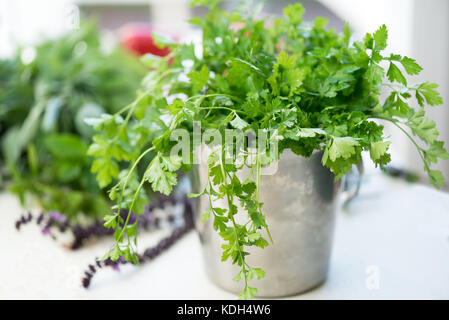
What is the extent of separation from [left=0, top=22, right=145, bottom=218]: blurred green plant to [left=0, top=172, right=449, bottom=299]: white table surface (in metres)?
0.11

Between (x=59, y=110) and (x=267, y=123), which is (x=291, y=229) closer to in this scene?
(x=267, y=123)

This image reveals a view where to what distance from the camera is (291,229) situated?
48cm

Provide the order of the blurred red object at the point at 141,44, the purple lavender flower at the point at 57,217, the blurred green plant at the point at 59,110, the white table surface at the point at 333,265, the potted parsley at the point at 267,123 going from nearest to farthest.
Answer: the potted parsley at the point at 267,123 → the white table surface at the point at 333,265 → the purple lavender flower at the point at 57,217 → the blurred green plant at the point at 59,110 → the blurred red object at the point at 141,44

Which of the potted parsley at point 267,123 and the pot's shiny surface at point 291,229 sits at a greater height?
the potted parsley at point 267,123

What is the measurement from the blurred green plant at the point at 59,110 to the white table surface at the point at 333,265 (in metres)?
0.11

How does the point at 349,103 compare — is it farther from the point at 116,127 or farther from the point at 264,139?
the point at 116,127

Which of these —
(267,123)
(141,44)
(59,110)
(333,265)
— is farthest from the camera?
(141,44)

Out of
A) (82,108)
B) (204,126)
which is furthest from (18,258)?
(204,126)

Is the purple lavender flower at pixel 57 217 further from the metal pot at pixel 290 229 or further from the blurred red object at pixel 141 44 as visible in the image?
the blurred red object at pixel 141 44

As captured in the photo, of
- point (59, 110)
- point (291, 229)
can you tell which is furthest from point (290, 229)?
point (59, 110)

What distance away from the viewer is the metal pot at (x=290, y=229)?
45cm

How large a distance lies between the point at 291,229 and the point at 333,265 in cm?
18

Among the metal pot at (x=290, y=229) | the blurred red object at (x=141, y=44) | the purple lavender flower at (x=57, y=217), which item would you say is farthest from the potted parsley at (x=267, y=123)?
the blurred red object at (x=141, y=44)
